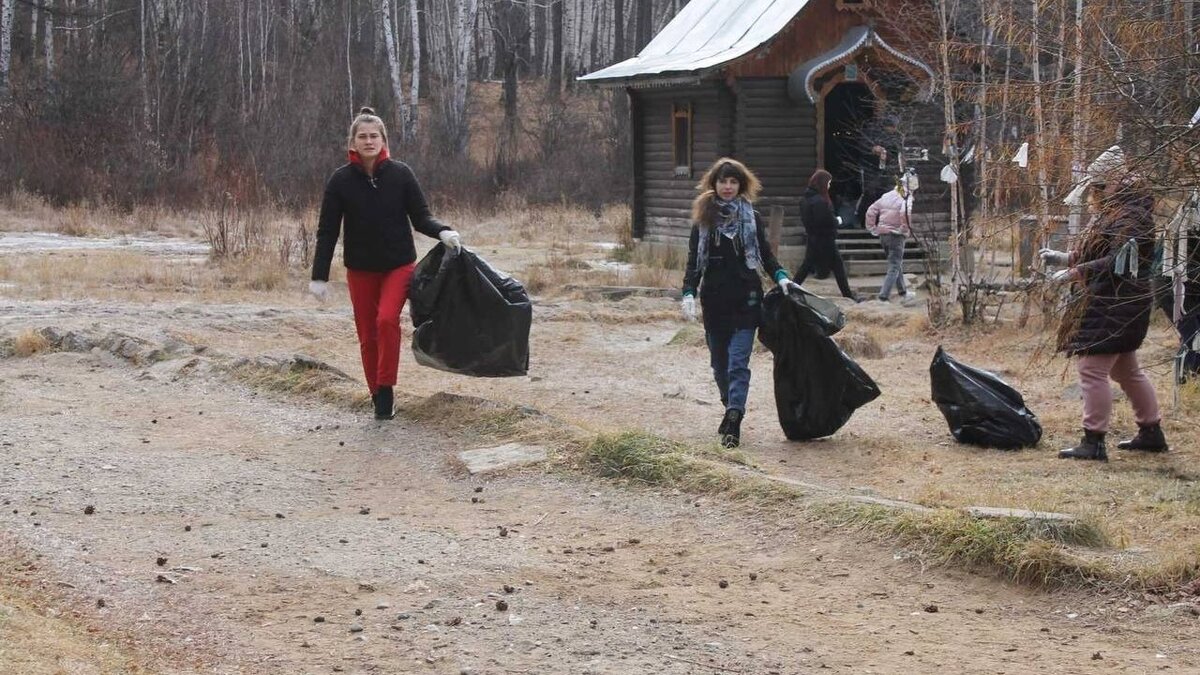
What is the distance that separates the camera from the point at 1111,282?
8117mm

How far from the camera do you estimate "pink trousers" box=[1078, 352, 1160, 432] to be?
8.51 m

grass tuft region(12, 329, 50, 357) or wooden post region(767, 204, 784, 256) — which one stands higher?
wooden post region(767, 204, 784, 256)

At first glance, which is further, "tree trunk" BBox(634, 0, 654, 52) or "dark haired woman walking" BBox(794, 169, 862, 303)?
"tree trunk" BBox(634, 0, 654, 52)

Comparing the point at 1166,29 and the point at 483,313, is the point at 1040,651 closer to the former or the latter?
the point at 1166,29

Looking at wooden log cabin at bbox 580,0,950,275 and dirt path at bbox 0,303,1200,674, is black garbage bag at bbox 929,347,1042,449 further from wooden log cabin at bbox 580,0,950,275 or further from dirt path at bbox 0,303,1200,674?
wooden log cabin at bbox 580,0,950,275

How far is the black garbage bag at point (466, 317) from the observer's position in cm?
922

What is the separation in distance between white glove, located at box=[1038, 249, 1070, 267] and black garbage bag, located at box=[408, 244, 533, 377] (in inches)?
117

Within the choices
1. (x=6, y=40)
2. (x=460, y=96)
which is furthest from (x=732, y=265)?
(x=460, y=96)

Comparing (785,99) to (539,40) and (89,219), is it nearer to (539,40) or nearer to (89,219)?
(89,219)

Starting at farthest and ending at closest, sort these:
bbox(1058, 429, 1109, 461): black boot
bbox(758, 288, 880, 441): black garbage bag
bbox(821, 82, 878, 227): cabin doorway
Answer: bbox(821, 82, 878, 227): cabin doorway < bbox(758, 288, 880, 441): black garbage bag < bbox(1058, 429, 1109, 461): black boot

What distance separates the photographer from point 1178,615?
17.6 feet

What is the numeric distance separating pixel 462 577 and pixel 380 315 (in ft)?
11.3

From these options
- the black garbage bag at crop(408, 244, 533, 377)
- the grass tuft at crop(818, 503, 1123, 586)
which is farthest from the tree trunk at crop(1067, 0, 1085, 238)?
the black garbage bag at crop(408, 244, 533, 377)

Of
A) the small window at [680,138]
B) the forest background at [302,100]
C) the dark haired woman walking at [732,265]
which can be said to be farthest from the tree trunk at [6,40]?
the dark haired woman walking at [732,265]
